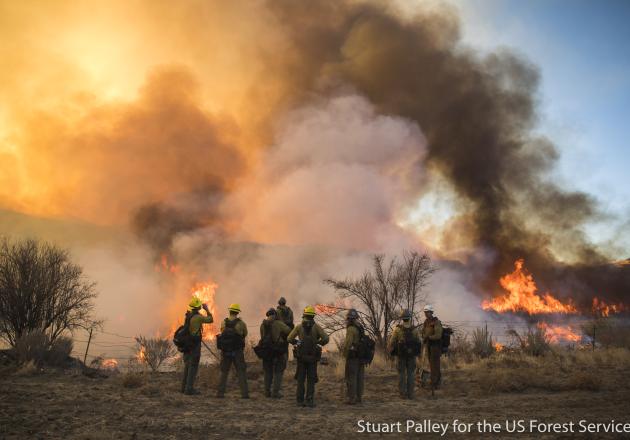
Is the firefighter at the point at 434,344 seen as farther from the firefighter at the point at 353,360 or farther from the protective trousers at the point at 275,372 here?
the protective trousers at the point at 275,372

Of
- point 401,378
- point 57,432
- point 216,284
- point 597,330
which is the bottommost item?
point 57,432

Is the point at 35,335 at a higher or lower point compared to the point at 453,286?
lower

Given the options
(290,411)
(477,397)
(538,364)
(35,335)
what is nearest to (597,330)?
(538,364)

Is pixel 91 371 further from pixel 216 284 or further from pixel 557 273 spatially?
pixel 557 273

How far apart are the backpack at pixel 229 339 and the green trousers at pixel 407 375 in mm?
3913

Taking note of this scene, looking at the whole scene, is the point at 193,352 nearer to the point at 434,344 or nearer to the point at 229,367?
the point at 229,367

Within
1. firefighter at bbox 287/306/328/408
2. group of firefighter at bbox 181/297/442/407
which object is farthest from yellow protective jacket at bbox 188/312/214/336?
firefighter at bbox 287/306/328/408

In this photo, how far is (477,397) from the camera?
10695 millimetres

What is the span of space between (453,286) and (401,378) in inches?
1446

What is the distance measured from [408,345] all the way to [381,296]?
9.54m

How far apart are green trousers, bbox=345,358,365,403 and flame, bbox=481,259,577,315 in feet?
122

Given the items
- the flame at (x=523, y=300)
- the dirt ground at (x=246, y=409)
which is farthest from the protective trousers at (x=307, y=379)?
the flame at (x=523, y=300)

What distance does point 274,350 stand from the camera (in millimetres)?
10656

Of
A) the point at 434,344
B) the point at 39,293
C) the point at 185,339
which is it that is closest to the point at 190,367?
the point at 185,339
